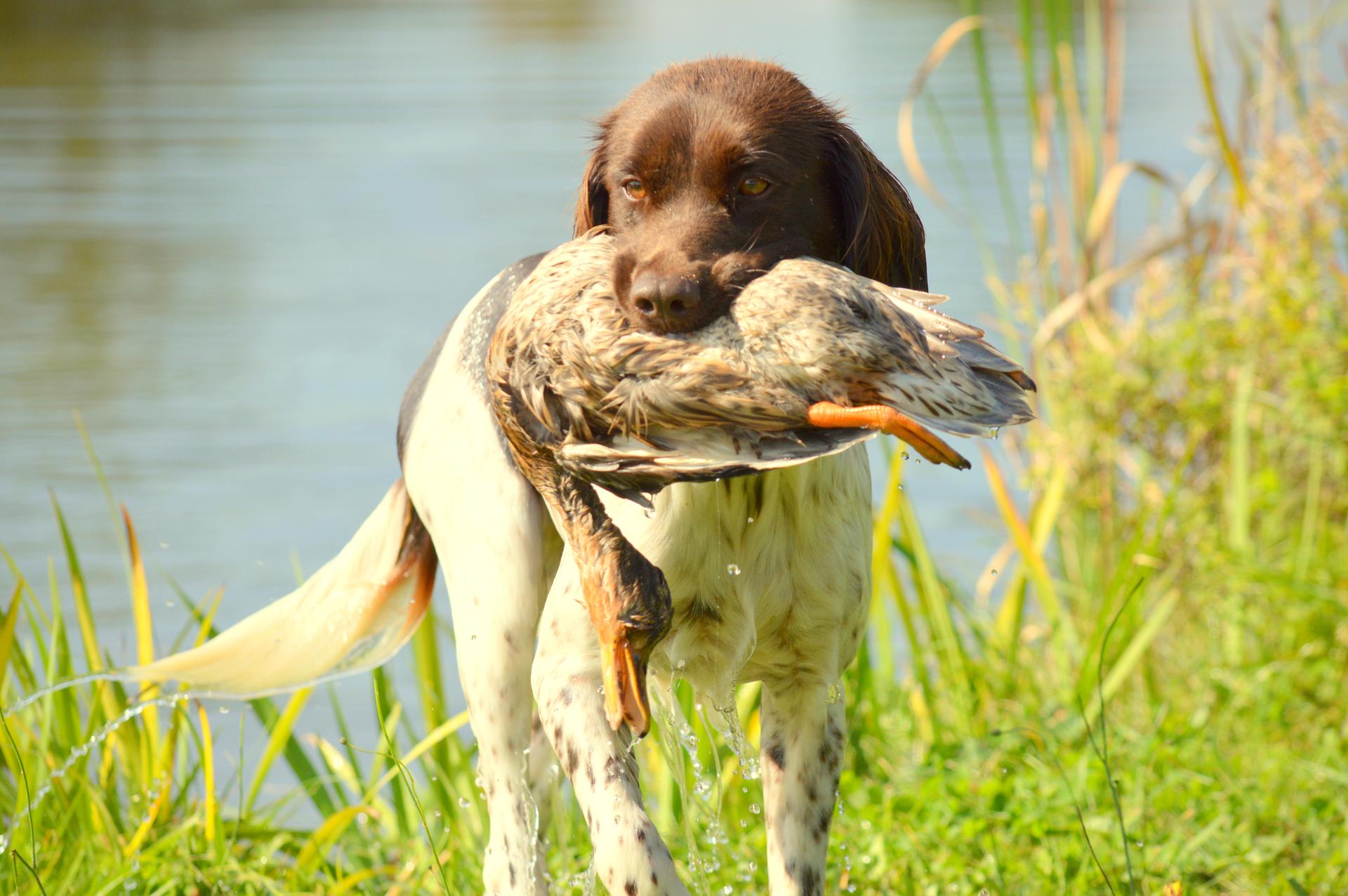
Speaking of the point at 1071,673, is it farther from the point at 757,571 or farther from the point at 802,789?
the point at 757,571

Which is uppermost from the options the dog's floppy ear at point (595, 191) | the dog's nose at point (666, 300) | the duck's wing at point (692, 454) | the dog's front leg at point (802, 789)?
the dog's floppy ear at point (595, 191)

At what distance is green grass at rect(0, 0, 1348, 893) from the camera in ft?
10.9

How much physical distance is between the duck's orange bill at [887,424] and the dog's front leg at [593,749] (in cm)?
59

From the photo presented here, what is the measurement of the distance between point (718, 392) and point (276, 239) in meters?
9.34

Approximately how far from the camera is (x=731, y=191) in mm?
2375

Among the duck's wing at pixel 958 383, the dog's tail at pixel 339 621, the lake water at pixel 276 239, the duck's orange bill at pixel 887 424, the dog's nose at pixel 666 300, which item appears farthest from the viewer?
the lake water at pixel 276 239

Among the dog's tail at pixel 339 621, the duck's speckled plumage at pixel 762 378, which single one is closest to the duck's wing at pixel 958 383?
the duck's speckled plumage at pixel 762 378

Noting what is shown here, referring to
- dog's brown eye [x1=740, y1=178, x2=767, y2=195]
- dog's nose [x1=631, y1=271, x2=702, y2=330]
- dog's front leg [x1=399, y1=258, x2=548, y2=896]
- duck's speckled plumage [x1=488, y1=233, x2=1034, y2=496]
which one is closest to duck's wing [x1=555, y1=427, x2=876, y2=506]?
duck's speckled plumage [x1=488, y1=233, x2=1034, y2=496]

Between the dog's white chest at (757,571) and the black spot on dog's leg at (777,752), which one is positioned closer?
the dog's white chest at (757,571)

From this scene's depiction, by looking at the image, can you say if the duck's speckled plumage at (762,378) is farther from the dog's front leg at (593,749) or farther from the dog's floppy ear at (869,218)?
the dog's front leg at (593,749)

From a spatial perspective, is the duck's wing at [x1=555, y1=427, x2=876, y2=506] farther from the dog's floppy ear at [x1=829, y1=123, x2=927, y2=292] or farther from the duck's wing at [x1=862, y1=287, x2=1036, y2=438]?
the dog's floppy ear at [x1=829, y1=123, x2=927, y2=292]

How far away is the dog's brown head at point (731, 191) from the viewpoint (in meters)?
2.23

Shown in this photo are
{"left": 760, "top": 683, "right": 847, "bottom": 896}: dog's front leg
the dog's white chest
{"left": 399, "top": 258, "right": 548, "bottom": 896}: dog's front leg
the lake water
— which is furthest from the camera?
the lake water

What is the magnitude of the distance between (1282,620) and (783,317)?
2.65 m
